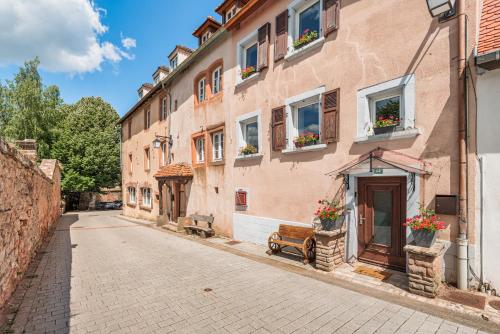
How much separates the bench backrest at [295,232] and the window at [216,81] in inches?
289

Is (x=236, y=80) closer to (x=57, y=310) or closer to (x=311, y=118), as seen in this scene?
(x=311, y=118)

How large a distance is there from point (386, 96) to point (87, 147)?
3396cm

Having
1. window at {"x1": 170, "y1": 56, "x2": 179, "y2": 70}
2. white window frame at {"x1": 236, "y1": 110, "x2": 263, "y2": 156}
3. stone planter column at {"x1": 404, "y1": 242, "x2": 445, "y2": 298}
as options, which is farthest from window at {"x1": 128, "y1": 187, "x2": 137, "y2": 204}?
stone planter column at {"x1": 404, "y1": 242, "x2": 445, "y2": 298}

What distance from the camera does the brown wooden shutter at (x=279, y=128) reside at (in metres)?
9.08

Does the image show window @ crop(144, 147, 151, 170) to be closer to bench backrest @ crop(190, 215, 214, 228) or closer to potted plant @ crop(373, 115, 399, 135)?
bench backrest @ crop(190, 215, 214, 228)

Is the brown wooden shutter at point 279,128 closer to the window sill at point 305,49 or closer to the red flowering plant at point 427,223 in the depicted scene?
the window sill at point 305,49

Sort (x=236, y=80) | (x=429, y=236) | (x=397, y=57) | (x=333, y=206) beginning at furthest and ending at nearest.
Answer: (x=236, y=80)
(x=333, y=206)
(x=397, y=57)
(x=429, y=236)

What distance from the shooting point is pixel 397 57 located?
254 inches

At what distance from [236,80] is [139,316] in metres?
9.09

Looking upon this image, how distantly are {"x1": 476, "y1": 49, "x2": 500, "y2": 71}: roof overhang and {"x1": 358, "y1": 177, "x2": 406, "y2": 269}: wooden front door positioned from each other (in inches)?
103

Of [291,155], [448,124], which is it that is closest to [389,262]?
[448,124]

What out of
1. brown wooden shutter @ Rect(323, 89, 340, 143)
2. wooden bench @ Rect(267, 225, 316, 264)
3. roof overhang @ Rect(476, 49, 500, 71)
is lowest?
wooden bench @ Rect(267, 225, 316, 264)

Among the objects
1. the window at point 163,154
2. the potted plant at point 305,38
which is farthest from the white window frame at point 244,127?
the window at point 163,154

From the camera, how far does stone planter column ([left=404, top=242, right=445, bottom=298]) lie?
16.8 feet
